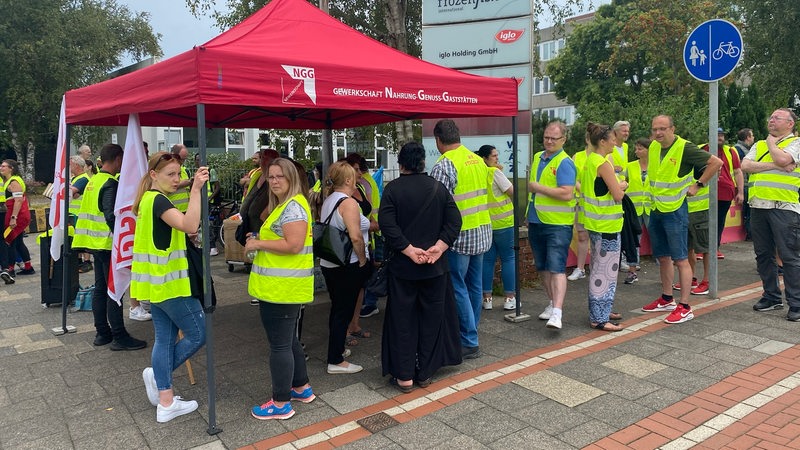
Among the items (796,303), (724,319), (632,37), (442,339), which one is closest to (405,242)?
(442,339)

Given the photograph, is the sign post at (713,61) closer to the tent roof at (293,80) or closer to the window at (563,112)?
the tent roof at (293,80)

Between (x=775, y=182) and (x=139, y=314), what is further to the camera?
(x=139, y=314)

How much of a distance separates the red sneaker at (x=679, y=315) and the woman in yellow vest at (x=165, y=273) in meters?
4.33

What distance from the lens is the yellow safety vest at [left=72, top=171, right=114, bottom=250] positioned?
207 inches

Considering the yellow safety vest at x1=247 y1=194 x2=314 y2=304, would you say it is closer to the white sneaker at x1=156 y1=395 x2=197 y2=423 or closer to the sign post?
the white sneaker at x1=156 y1=395 x2=197 y2=423

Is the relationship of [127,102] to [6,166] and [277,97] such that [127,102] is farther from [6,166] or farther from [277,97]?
[6,166]

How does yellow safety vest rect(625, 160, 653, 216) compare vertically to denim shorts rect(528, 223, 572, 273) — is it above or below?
above

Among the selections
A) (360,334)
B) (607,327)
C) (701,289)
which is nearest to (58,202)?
(360,334)

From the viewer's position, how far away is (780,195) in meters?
5.73

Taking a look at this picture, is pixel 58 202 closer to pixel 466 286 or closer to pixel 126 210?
pixel 126 210

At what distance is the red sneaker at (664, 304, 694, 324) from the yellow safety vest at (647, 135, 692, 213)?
0.97 m

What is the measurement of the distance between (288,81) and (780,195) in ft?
16.1

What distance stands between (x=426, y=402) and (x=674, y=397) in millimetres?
1702

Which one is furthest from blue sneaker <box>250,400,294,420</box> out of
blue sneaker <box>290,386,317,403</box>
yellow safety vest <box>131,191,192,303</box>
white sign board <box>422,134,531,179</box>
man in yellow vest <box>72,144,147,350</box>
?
white sign board <box>422,134,531,179</box>
